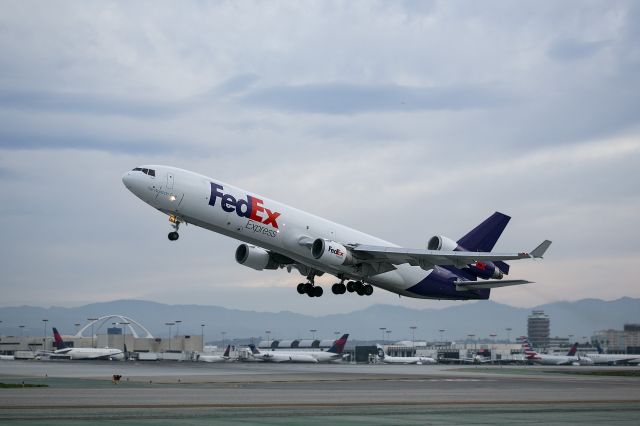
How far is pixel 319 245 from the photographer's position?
5962 cm

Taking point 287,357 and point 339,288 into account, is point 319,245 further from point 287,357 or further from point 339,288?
point 287,357

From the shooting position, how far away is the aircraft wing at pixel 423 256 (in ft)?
195

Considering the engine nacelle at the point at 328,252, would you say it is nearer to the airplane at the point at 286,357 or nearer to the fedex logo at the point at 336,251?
the fedex logo at the point at 336,251

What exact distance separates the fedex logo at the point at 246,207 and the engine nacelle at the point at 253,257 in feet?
27.4

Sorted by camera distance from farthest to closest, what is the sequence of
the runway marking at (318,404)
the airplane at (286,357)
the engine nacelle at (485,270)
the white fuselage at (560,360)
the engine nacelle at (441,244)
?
1. the white fuselage at (560,360)
2. the airplane at (286,357)
3. the engine nacelle at (485,270)
4. the engine nacelle at (441,244)
5. the runway marking at (318,404)

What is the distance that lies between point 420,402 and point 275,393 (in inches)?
351

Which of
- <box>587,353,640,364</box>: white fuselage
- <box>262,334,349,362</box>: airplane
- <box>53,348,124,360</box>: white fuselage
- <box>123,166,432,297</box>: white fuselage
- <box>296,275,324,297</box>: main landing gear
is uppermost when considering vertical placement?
<box>123,166,432,297</box>: white fuselage

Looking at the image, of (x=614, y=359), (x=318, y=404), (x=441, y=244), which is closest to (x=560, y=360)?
(x=614, y=359)

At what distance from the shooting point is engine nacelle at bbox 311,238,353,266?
195 ft

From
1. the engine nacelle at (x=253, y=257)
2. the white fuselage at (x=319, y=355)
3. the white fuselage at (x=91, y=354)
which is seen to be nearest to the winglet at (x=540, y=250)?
the engine nacelle at (x=253, y=257)

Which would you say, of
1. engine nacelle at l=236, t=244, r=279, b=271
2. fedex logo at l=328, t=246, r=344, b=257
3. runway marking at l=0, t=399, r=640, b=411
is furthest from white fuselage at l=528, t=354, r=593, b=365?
runway marking at l=0, t=399, r=640, b=411

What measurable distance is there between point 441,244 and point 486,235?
852 centimetres

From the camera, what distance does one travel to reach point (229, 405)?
3316 centimetres

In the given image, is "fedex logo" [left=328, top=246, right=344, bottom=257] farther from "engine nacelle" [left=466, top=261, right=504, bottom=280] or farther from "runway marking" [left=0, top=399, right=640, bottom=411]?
"runway marking" [left=0, top=399, right=640, bottom=411]
